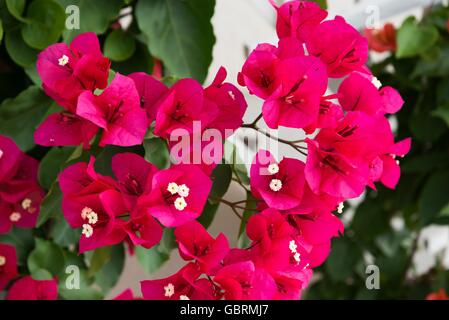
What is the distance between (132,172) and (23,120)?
1.01ft

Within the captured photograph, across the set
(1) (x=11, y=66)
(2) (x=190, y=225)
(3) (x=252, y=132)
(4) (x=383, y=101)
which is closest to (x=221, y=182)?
(2) (x=190, y=225)

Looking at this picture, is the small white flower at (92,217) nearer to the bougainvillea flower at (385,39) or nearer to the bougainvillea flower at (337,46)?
the bougainvillea flower at (337,46)

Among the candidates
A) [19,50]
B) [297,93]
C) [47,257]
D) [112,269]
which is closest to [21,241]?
[47,257]

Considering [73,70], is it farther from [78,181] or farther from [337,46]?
[337,46]

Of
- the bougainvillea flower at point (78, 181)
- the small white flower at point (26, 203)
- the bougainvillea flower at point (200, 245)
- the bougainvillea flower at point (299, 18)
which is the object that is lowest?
the small white flower at point (26, 203)

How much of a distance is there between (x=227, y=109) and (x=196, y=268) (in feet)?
0.56

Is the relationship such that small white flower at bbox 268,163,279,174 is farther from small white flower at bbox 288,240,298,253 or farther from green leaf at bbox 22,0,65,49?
green leaf at bbox 22,0,65,49

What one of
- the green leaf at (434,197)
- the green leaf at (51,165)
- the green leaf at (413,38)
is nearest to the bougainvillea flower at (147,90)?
the green leaf at (51,165)

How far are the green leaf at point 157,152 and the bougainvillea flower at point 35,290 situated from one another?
0.27 meters

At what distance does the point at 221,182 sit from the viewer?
0.67m

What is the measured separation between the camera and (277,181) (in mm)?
587

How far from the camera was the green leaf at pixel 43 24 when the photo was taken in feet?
2.52
